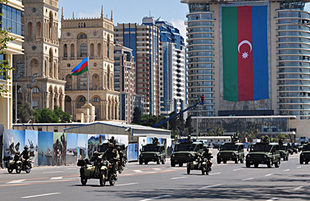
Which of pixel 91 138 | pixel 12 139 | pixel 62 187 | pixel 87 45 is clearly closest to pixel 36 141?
pixel 12 139

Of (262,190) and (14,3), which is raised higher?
(14,3)

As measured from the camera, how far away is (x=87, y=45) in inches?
6516

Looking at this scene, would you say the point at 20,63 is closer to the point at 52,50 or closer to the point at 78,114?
the point at 52,50

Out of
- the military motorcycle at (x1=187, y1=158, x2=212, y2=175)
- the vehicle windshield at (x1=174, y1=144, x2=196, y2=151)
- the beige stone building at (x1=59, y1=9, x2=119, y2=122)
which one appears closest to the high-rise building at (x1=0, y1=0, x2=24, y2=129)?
the vehicle windshield at (x1=174, y1=144, x2=196, y2=151)

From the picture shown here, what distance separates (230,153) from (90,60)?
115 meters

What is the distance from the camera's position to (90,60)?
16550cm

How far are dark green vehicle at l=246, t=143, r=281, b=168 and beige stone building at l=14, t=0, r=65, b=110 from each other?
9515 cm

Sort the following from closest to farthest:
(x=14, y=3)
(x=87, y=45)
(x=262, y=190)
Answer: (x=262, y=190) < (x=14, y=3) < (x=87, y=45)

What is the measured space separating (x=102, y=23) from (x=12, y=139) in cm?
12232

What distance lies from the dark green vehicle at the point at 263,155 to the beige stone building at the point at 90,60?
118480 mm

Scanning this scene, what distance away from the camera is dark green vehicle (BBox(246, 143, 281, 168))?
146 ft

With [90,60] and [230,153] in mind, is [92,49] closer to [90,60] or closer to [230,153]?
[90,60]

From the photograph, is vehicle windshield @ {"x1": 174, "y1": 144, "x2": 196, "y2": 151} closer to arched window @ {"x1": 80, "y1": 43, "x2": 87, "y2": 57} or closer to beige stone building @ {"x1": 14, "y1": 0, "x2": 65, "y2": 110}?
beige stone building @ {"x1": 14, "y1": 0, "x2": 65, "y2": 110}

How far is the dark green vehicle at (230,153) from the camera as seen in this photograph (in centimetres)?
5372
